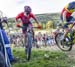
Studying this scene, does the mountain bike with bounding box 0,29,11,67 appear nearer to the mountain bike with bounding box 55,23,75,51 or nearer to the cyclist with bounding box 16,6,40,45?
the cyclist with bounding box 16,6,40,45

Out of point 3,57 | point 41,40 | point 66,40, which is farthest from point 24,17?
point 3,57

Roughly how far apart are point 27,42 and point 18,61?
101 cm

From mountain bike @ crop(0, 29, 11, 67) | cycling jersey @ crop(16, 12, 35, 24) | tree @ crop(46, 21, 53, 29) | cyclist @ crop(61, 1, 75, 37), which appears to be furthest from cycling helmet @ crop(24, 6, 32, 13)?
mountain bike @ crop(0, 29, 11, 67)

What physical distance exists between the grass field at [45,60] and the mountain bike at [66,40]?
97 cm

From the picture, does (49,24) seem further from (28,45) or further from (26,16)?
(28,45)

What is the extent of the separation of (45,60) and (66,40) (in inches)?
90.1

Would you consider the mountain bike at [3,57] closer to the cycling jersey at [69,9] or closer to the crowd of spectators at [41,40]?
the cycling jersey at [69,9]

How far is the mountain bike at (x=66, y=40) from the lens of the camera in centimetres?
1252

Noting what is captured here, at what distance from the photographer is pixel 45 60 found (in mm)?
10445

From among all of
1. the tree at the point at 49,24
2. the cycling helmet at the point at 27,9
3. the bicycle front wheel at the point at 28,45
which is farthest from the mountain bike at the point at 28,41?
the tree at the point at 49,24

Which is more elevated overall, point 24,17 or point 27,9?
point 27,9

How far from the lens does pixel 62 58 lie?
10836 mm

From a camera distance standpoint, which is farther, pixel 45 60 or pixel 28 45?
pixel 28 45

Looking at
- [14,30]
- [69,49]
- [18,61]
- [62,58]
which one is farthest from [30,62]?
[14,30]
